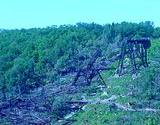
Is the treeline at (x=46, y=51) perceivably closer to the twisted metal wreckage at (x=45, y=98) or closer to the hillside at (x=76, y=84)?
the hillside at (x=76, y=84)

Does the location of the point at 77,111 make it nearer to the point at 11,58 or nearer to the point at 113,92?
the point at 113,92

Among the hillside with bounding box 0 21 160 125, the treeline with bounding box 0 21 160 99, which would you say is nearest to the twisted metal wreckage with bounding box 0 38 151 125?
the hillside with bounding box 0 21 160 125

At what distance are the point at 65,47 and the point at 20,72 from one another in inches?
389

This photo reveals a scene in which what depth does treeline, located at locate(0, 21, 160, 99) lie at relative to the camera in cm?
4825

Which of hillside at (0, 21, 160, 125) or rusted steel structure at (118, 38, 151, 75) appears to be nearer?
hillside at (0, 21, 160, 125)

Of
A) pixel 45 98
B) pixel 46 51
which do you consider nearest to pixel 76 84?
pixel 45 98

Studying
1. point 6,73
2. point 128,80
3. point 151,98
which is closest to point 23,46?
point 6,73

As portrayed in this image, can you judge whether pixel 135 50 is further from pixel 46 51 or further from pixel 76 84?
pixel 46 51

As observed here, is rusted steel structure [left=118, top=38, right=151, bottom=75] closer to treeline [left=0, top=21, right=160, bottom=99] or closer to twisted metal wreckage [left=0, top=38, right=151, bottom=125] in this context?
twisted metal wreckage [left=0, top=38, right=151, bottom=125]

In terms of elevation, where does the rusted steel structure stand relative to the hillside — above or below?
above

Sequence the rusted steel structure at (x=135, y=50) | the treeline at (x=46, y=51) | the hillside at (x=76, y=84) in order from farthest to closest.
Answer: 1. the treeline at (x=46, y=51)
2. the rusted steel structure at (x=135, y=50)
3. the hillside at (x=76, y=84)

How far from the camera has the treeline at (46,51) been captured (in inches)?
1900

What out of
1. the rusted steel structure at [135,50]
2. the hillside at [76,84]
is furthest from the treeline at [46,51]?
the rusted steel structure at [135,50]

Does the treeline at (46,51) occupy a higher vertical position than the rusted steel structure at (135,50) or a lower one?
lower
